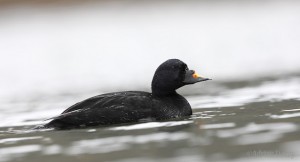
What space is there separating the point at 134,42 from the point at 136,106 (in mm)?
13649

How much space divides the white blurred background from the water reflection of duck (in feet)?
10.6

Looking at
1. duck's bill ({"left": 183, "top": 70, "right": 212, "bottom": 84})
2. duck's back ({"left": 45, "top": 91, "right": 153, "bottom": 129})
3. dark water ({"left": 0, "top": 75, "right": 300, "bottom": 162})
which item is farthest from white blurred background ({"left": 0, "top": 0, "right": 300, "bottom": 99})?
duck's back ({"left": 45, "top": 91, "right": 153, "bottom": 129})

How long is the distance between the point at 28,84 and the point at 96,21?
18.3 metres

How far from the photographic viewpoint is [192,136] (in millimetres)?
6352

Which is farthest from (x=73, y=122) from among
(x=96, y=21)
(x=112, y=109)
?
(x=96, y=21)

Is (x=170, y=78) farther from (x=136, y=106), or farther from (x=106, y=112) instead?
(x=106, y=112)

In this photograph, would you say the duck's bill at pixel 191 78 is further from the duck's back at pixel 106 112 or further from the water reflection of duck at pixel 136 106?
the duck's back at pixel 106 112

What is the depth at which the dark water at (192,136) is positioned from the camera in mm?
5497

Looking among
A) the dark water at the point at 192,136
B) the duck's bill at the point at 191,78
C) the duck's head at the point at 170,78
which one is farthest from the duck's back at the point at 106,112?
the duck's bill at the point at 191,78

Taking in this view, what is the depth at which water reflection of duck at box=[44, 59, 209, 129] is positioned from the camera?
7.83 m

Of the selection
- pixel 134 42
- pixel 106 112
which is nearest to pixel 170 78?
pixel 106 112

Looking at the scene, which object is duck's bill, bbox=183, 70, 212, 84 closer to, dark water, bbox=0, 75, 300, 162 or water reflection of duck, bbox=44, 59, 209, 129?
water reflection of duck, bbox=44, 59, 209, 129

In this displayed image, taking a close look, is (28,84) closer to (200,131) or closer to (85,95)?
(85,95)

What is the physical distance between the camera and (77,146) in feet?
20.7
